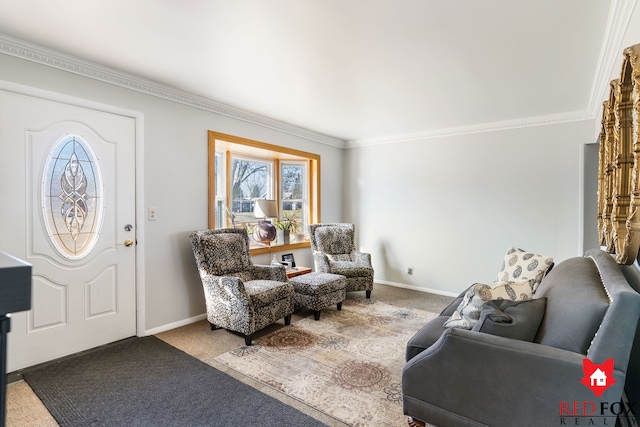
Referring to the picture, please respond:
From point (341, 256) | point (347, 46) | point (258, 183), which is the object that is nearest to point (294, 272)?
point (341, 256)

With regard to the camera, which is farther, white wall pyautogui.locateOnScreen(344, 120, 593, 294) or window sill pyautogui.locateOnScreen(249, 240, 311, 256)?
window sill pyautogui.locateOnScreen(249, 240, 311, 256)

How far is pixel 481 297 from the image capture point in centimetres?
190

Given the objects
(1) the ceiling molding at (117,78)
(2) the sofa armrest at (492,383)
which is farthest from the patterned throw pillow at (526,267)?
(1) the ceiling molding at (117,78)

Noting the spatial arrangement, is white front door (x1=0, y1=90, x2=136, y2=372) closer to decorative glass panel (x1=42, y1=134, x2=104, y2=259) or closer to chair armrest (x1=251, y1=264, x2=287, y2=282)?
decorative glass panel (x1=42, y1=134, x2=104, y2=259)

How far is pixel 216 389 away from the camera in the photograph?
7.27 feet

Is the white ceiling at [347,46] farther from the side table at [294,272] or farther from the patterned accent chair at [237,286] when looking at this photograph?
the side table at [294,272]

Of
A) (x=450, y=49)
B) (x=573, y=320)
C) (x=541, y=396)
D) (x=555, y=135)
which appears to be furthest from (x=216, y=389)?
(x=555, y=135)

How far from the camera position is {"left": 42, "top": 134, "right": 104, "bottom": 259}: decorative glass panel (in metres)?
2.59

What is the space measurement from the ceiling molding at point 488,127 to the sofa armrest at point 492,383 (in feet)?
11.8

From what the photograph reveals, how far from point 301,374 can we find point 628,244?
209cm

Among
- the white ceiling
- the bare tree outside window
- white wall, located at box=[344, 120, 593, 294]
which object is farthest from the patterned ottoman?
the white ceiling

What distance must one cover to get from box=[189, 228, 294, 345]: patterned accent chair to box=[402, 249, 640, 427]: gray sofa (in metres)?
1.65

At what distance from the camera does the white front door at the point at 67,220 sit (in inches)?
94.4

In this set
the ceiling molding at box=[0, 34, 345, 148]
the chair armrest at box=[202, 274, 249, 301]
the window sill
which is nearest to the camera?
the ceiling molding at box=[0, 34, 345, 148]
